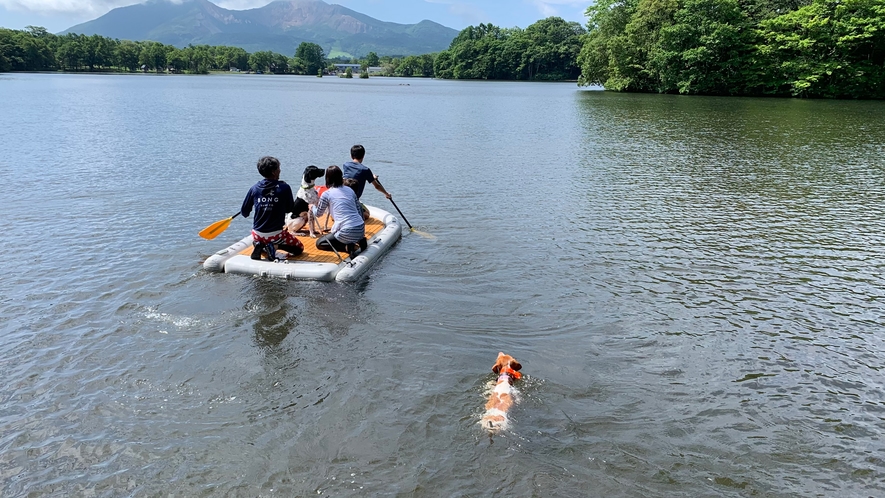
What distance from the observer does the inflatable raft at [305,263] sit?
9.00 meters

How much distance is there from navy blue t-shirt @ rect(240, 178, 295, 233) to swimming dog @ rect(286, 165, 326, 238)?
0.82 m

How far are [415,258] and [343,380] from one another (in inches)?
174

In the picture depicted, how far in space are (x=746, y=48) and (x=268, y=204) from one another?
205 ft

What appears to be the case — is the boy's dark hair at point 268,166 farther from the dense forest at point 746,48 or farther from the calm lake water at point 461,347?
the dense forest at point 746,48

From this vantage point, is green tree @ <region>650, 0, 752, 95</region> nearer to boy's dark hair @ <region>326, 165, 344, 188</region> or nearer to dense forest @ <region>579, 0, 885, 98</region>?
dense forest @ <region>579, 0, 885, 98</region>

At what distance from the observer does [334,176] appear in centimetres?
962


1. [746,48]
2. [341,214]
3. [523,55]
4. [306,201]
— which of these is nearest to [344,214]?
[341,214]

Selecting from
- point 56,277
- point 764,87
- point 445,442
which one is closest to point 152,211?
point 56,277

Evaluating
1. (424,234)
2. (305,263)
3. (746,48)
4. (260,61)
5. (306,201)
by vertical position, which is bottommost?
(305,263)

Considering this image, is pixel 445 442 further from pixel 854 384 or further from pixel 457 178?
pixel 457 178

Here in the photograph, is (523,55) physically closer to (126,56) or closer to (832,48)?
(832,48)

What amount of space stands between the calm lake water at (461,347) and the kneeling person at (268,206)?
0.63m

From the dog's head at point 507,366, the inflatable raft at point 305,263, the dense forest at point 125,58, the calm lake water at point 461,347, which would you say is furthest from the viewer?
the dense forest at point 125,58

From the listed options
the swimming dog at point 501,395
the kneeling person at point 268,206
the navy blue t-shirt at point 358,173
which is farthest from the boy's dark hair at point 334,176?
the swimming dog at point 501,395
